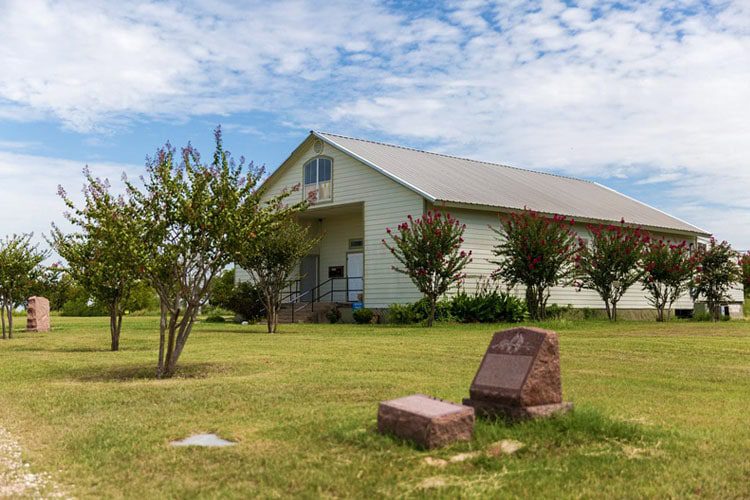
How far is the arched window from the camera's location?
30312mm

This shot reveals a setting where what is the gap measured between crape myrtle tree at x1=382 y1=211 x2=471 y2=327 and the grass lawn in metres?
9.58

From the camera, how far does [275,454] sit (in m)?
6.02

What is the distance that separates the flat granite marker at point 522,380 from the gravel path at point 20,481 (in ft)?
12.1

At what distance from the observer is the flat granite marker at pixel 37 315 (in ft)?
82.8

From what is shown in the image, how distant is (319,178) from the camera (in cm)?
3081

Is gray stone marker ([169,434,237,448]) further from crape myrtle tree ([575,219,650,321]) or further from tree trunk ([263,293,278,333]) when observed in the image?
crape myrtle tree ([575,219,650,321])

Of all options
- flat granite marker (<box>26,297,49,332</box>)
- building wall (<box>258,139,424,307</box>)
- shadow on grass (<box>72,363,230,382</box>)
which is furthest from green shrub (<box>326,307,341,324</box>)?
shadow on grass (<box>72,363,230,382</box>)

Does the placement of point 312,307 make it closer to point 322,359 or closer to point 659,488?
point 322,359

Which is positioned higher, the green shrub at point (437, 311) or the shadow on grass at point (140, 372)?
the green shrub at point (437, 311)

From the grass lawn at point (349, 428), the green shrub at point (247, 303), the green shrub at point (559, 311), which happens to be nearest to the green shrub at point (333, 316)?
the green shrub at point (247, 303)

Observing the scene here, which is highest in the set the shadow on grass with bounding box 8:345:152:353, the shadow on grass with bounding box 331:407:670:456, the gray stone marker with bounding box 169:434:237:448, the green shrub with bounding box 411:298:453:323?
the green shrub with bounding box 411:298:453:323

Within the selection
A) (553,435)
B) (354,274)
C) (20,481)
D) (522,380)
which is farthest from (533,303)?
(20,481)

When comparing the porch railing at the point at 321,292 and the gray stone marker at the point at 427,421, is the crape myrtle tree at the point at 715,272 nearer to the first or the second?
Answer: the porch railing at the point at 321,292

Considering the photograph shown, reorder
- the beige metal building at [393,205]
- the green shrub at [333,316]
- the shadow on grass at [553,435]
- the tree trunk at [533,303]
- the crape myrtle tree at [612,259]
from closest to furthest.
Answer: the shadow on grass at [553,435], the tree trunk at [533,303], the crape myrtle tree at [612,259], the beige metal building at [393,205], the green shrub at [333,316]
